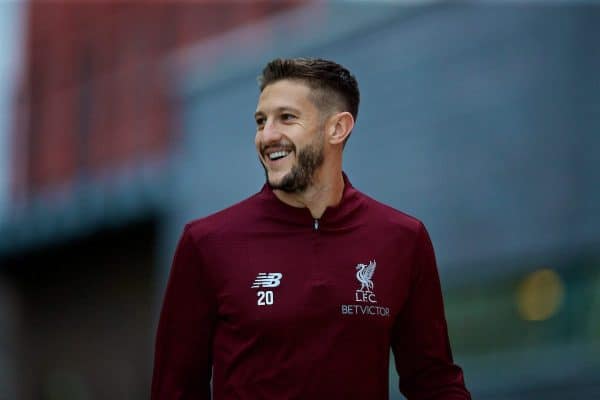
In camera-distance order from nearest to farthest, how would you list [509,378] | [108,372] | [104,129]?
[509,378] < [108,372] < [104,129]

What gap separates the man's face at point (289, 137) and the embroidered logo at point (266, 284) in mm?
292

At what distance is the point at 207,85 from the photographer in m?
32.2

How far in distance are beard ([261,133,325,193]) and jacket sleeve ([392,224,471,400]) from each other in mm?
442

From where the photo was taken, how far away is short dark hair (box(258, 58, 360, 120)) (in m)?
4.66

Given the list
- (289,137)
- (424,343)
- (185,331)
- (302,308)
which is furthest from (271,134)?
(424,343)

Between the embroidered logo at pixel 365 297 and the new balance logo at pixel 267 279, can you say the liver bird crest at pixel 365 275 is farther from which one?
the new balance logo at pixel 267 279

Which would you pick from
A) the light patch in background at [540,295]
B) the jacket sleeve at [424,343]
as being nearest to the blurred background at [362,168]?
the light patch in background at [540,295]

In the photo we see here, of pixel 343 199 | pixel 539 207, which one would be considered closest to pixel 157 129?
pixel 539 207

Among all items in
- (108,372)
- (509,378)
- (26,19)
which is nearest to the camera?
(509,378)

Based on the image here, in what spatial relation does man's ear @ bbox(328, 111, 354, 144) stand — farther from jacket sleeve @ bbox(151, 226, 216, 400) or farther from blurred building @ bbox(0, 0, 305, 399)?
blurred building @ bbox(0, 0, 305, 399)

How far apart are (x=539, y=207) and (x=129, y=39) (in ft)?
75.8

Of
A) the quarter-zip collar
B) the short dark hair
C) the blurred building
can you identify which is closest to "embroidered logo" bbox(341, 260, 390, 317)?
the quarter-zip collar

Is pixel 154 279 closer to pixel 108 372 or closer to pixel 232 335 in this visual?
pixel 108 372

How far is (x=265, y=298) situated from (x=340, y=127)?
654 millimetres
